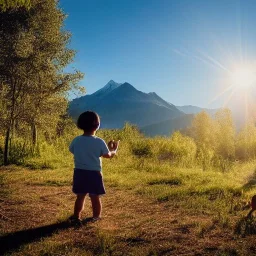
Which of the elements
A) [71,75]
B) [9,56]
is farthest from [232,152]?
[9,56]

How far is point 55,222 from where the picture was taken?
6977 millimetres

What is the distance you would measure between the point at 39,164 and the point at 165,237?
35.4 feet

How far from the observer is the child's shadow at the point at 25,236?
558 centimetres

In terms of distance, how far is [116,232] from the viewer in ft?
20.7

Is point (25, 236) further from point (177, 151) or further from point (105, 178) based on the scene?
point (177, 151)

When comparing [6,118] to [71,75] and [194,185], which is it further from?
[194,185]

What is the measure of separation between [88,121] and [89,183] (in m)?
1.16

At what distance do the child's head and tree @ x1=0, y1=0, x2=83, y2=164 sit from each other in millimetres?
10519

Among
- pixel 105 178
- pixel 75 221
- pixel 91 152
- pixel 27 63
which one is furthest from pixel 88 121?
pixel 27 63

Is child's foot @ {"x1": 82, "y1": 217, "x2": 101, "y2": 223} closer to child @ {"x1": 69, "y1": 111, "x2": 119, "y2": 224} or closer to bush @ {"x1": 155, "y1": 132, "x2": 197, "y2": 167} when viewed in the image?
child @ {"x1": 69, "y1": 111, "x2": 119, "y2": 224}

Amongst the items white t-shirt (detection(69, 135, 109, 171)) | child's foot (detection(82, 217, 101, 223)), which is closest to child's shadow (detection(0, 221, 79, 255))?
child's foot (detection(82, 217, 101, 223))

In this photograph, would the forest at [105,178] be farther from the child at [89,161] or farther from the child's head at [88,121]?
the child's head at [88,121]

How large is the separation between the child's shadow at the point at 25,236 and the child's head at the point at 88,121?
5.96 ft

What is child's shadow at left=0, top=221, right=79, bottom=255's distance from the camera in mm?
5578
